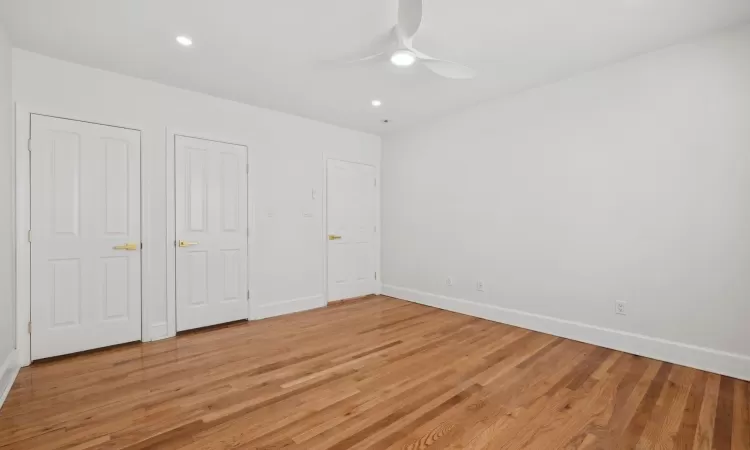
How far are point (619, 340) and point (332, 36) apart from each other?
373 cm

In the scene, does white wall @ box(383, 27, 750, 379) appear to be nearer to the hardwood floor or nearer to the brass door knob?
the hardwood floor

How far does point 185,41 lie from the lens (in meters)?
2.75

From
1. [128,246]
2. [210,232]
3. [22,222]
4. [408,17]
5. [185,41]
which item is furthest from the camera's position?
[210,232]

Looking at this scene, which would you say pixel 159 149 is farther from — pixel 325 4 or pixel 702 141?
pixel 702 141

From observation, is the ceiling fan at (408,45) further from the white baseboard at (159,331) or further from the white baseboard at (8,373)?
the white baseboard at (8,373)

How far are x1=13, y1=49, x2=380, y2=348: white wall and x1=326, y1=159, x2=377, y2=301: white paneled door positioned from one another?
19cm

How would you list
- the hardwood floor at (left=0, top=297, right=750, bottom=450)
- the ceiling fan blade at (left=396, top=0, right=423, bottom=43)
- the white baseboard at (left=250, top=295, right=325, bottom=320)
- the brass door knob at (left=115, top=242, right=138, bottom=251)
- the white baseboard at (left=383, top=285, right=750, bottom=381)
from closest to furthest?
the hardwood floor at (left=0, top=297, right=750, bottom=450)
the ceiling fan blade at (left=396, top=0, right=423, bottom=43)
the white baseboard at (left=383, top=285, right=750, bottom=381)
the brass door knob at (left=115, top=242, right=138, bottom=251)
the white baseboard at (left=250, top=295, right=325, bottom=320)

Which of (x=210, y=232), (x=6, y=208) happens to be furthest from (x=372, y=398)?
(x=6, y=208)

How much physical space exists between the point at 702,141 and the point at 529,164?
1.43 meters

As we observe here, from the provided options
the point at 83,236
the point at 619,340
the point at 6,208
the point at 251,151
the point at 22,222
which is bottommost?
the point at 619,340

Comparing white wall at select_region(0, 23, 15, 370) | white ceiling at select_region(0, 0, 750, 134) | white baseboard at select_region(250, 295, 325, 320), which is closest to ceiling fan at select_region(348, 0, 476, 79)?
white ceiling at select_region(0, 0, 750, 134)

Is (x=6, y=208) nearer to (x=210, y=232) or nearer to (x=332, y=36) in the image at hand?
(x=210, y=232)

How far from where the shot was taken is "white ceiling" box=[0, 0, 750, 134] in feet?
7.71

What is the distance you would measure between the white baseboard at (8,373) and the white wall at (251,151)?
97 centimetres
